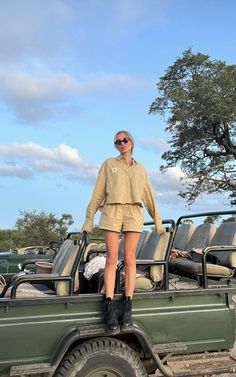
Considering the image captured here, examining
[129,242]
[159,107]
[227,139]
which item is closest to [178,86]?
[159,107]

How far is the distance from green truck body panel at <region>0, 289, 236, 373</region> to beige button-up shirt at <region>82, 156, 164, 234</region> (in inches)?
29.2

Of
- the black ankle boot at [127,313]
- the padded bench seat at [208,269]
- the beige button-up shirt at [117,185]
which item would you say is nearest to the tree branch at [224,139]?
the padded bench seat at [208,269]

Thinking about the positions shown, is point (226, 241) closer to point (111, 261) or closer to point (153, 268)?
point (153, 268)

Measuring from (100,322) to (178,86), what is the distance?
19.6 m

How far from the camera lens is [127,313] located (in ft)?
13.8

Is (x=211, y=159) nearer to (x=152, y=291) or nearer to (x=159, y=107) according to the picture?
(x=159, y=107)

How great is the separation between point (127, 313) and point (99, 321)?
0.23 metres

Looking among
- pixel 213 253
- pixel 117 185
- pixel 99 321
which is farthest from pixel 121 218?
pixel 213 253

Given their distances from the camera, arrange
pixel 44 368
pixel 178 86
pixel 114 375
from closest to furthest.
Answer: pixel 44 368 → pixel 114 375 → pixel 178 86

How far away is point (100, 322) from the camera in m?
4.22

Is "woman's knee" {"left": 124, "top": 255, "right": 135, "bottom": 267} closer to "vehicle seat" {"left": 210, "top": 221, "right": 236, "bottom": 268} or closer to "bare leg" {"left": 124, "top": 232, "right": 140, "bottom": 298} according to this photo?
"bare leg" {"left": 124, "top": 232, "right": 140, "bottom": 298}

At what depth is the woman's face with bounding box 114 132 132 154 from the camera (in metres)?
4.56

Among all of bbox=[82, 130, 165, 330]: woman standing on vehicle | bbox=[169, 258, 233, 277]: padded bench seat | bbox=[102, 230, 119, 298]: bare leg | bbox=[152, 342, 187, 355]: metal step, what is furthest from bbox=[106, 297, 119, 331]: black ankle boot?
bbox=[169, 258, 233, 277]: padded bench seat

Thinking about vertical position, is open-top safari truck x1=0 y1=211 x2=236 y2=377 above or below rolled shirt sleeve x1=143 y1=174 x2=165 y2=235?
below
